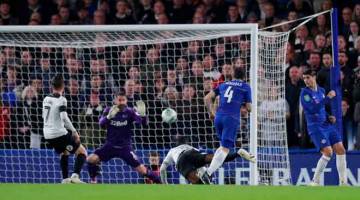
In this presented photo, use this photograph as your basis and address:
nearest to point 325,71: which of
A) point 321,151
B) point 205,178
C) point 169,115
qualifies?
point 321,151

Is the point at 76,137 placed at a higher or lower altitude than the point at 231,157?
higher

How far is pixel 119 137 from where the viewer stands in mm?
16719

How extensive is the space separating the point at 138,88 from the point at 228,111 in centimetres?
213

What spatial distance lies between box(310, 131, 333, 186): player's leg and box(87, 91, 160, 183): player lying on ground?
224cm

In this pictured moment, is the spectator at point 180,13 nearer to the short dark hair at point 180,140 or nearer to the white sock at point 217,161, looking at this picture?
the short dark hair at point 180,140

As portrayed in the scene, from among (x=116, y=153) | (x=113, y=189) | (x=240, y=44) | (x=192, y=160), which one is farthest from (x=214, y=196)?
(x=240, y=44)

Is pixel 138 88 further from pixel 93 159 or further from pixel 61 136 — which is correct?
pixel 61 136

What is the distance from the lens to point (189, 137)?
17500mm

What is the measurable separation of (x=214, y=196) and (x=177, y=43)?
7.89m

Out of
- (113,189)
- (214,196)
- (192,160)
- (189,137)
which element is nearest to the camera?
(214,196)

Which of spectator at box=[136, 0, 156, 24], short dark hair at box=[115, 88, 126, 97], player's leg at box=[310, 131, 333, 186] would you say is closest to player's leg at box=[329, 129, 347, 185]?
player's leg at box=[310, 131, 333, 186]

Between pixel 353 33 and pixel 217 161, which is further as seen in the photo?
pixel 353 33

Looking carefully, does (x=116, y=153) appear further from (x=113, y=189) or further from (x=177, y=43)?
(x=113, y=189)

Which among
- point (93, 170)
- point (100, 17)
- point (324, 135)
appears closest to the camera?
point (324, 135)
